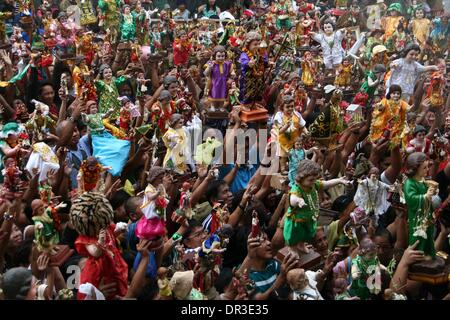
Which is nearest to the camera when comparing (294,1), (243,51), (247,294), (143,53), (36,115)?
(247,294)

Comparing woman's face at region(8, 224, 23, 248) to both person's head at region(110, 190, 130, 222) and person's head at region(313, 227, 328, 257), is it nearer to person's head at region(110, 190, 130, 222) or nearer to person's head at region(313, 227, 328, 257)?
person's head at region(110, 190, 130, 222)

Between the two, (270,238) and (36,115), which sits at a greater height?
(36,115)

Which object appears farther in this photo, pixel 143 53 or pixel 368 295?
pixel 143 53

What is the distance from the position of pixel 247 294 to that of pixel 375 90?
6483 mm

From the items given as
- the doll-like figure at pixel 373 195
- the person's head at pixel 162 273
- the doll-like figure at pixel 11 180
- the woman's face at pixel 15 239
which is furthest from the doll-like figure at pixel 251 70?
the person's head at pixel 162 273

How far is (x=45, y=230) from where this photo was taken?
21.5ft

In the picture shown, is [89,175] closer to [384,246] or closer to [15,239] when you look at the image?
[15,239]

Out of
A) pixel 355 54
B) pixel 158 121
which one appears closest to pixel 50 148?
pixel 158 121

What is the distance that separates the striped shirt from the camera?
6664 millimetres

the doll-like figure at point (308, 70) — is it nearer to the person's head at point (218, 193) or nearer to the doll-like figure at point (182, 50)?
the doll-like figure at point (182, 50)

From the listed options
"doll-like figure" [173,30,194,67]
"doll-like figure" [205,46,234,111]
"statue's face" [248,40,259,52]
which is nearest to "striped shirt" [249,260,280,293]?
"statue's face" [248,40,259,52]

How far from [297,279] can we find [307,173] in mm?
1225

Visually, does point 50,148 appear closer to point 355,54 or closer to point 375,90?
point 375,90

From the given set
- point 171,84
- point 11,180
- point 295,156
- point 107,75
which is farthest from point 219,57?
point 11,180
